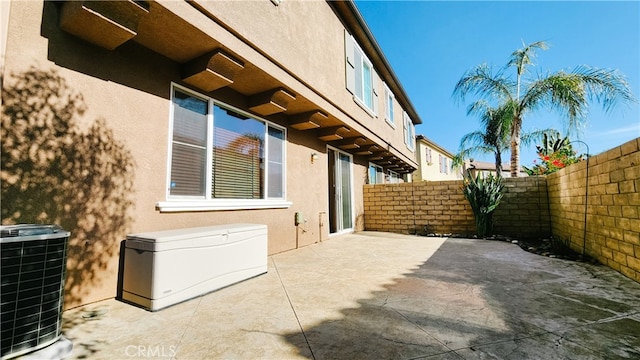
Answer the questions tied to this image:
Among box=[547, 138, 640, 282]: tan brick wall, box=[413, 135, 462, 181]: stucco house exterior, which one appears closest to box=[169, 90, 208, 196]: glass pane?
box=[547, 138, 640, 282]: tan brick wall

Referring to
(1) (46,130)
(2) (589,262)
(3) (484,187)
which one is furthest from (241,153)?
(3) (484,187)

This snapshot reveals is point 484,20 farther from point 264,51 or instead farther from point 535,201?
point 264,51

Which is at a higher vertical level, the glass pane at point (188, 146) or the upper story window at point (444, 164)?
the upper story window at point (444, 164)

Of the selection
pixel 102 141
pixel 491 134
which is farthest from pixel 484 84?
pixel 102 141

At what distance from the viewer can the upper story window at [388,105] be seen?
10134 millimetres

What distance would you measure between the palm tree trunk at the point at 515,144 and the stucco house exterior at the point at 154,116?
7.74 metres

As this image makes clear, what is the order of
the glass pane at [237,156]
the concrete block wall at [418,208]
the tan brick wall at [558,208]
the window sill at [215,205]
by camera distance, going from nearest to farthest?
the tan brick wall at [558,208]
the window sill at [215,205]
the glass pane at [237,156]
the concrete block wall at [418,208]

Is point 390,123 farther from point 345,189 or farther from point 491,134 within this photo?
point 491,134

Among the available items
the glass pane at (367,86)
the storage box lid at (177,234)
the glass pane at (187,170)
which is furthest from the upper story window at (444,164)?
the storage box lid at (177,234)

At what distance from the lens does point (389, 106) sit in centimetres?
1067

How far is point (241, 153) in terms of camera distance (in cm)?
449

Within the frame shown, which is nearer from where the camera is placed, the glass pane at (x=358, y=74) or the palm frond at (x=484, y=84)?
the glass pane at (x=358, y=74)

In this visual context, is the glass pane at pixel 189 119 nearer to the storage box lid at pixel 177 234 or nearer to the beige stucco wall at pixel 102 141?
the beige stucco wall at pixel 102 141

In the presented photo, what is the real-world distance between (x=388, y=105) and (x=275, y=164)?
7.00 metres
